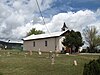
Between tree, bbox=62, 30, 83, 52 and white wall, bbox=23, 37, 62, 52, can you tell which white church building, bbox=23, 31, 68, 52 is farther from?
tree, bbox=62, 30, 83, 52

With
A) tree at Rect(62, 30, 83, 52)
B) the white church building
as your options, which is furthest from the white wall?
tree at Rect(62, 30, 83, 52)

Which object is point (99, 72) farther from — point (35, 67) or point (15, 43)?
point (15, 43)

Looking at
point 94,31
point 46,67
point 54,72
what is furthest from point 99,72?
point 94,31

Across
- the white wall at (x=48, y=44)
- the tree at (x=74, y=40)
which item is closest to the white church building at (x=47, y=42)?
the white wall at (x=48, y=44)

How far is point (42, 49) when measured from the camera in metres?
76.7

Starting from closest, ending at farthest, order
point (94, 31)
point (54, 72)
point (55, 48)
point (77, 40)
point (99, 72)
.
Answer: point (99, 72)
point (54, 72)
point (77, 40)
point (55, 48)
point (94, 31)

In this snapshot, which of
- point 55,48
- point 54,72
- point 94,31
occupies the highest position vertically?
point 94,31

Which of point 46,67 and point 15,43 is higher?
point 15,43

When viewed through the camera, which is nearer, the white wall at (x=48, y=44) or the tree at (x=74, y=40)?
the tree at (x=74, y=40)

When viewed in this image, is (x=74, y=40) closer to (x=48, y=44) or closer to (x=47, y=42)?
(x=48, y=44)

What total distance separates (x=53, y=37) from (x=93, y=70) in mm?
60085

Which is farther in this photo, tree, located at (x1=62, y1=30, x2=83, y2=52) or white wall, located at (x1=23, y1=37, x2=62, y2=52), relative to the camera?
white wall, located at (x1=23, y1=37, x2=62, y2=52)

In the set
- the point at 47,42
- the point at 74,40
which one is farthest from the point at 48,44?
the point at 74,40

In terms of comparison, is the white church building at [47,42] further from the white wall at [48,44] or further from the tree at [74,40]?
the tree at [74,40]
